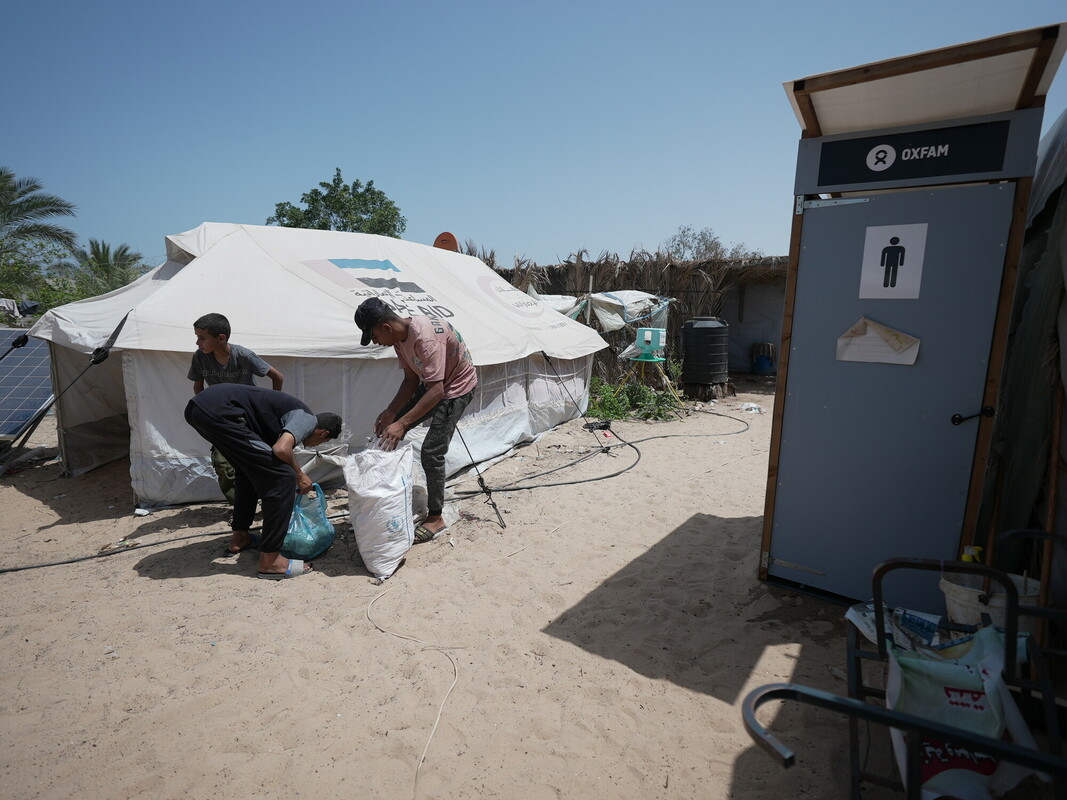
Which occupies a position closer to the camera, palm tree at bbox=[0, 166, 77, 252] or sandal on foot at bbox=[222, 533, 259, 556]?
sandal on foot at bbox=[222, 533, 259, 556]

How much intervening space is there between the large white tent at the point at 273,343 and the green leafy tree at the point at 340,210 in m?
17.8

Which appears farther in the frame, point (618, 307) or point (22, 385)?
point (618, 307)

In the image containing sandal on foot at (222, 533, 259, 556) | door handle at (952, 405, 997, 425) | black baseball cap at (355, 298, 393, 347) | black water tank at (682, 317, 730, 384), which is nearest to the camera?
door handle at (952, 405, 997, 425)

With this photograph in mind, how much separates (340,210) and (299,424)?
22.4m

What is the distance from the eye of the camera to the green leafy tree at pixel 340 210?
2328 centimetres

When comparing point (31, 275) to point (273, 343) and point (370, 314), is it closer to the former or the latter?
point (273, 343)

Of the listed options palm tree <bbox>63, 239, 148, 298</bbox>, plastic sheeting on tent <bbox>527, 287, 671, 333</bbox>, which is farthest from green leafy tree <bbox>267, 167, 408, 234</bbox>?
plastic sheeting on tent <bbox>527, 287, 671, 333</bbox>

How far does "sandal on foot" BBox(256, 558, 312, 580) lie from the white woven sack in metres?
0.43

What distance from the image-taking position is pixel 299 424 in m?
3.56

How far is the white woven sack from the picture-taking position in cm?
361

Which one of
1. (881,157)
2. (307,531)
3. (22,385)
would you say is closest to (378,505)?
(307,531)

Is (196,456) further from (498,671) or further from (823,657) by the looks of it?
(823,657)

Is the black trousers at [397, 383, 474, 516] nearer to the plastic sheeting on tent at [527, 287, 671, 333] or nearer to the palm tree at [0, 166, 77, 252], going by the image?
the plastic sheeting on tent at [527, 287, 671, 333]

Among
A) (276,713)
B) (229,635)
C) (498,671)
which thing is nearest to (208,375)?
(229,635)
